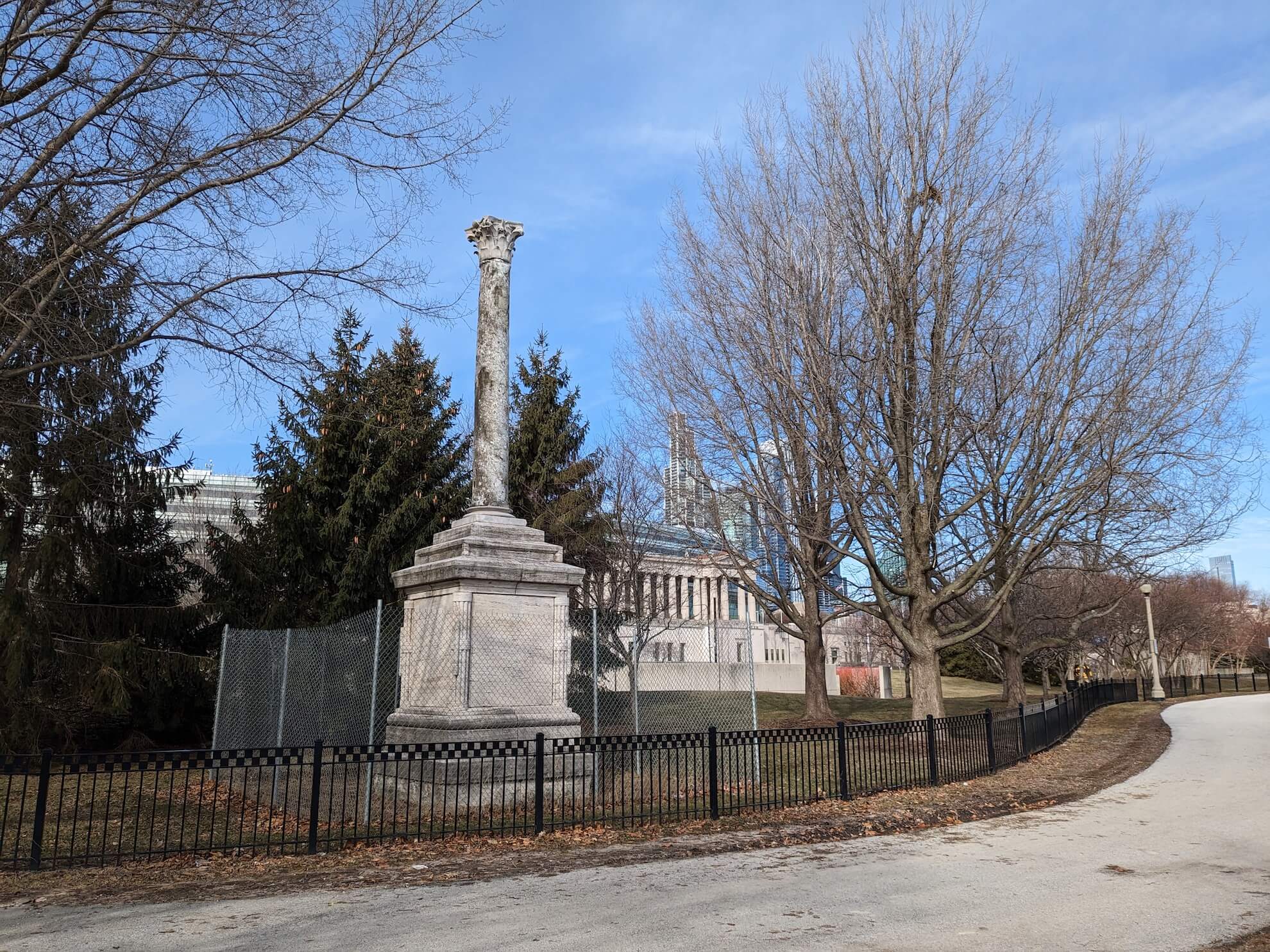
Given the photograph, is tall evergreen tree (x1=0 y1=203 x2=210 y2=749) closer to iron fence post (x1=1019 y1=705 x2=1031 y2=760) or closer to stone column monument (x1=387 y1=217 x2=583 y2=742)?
stone column monument (x1=387 y1=217 x2=583 y2=742)

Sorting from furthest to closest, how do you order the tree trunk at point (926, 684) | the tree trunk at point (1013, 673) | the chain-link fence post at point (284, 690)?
the tree trunk at point (1013, 673)
the tree trunk at point (926, 684)
the chain-link fence post at point (284, 690)

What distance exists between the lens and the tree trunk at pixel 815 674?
23.5 m

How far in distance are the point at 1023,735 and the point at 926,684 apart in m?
1.95

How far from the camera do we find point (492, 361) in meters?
12.8

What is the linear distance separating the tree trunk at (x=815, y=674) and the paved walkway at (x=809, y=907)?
47.3 ft

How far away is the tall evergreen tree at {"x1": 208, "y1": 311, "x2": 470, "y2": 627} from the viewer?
20562 mm

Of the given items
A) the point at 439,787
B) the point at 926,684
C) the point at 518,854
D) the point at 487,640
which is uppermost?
the point at 487,640

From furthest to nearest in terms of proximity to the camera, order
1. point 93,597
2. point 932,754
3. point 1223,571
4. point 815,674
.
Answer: point 1223,571 → point 815,674 → point 93,597 → point 932,754

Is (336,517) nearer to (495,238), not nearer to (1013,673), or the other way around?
(495,238)

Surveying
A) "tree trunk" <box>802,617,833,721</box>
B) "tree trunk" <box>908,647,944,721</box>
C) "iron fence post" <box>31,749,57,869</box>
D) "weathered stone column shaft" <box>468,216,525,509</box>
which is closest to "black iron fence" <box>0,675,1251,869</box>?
"iron fence post" <box>31,749,57,869</box>

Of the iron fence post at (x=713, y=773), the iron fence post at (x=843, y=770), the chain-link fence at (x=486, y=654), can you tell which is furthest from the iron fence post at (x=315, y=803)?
the iron fence post at (x=843, y=770)

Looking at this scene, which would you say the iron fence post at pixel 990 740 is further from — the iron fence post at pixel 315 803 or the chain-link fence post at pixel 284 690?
the chain-link fence post at pixel 284 690

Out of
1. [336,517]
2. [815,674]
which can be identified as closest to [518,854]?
[336,517]

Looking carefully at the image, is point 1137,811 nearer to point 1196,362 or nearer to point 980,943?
point 980,943
